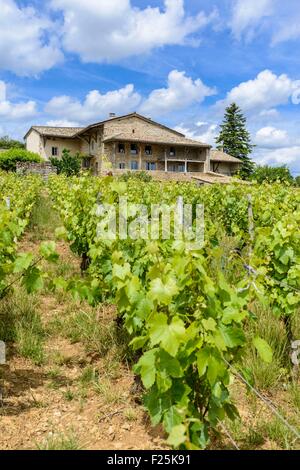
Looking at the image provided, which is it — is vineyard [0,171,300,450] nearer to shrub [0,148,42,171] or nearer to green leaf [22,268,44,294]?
green leaf [22,268,44,294]

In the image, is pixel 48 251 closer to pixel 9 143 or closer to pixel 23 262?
pixel 23 262

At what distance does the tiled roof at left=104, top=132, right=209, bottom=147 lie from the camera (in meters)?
37.1

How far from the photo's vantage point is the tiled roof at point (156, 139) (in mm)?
37062

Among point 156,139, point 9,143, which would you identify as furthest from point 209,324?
point 9,143

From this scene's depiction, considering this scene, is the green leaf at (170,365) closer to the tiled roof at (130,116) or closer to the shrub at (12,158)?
the shrub at (12,158)

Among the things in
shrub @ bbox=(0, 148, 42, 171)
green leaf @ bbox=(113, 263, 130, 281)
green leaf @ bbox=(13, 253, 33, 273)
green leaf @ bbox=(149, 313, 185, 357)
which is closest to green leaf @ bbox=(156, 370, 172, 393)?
green leaf @ bbox=(149, 313, 185, 357)

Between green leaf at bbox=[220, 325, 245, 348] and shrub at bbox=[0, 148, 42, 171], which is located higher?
shrub at bbox=[0, 148, 42, 171]

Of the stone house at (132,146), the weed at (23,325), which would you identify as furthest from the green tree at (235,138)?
the weed at (23,325)

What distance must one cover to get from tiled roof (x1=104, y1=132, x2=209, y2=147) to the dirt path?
33.5 m

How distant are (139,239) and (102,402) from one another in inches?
50.2

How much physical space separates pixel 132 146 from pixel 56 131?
9218mm

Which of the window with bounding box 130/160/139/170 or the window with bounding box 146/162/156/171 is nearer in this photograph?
the window with bounding box 130/160/139/170
